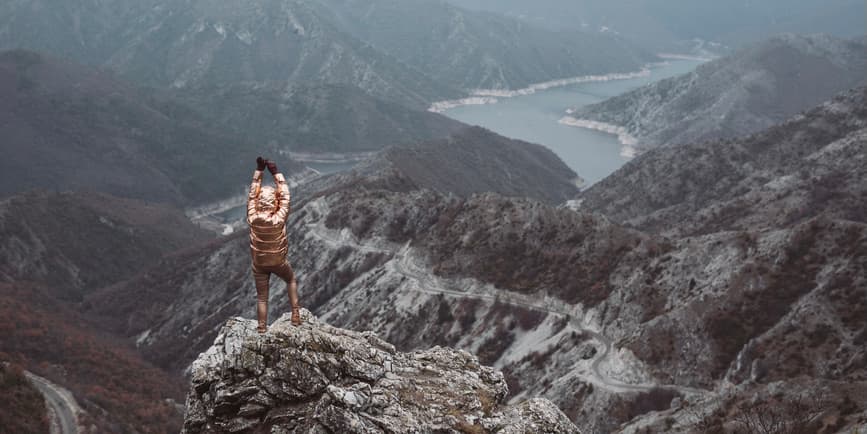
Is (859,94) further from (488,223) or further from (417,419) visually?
(417,419)

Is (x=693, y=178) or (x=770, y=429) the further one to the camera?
(x=693, y=178)

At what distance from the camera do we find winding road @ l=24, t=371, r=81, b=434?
51.8m

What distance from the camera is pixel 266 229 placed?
79.1 ft

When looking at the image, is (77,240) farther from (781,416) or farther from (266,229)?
(781,416)

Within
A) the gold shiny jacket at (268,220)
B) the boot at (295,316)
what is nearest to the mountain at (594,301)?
the boot at (295,316)

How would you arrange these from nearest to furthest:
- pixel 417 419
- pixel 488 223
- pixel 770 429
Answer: pixel 417 419
pixel 770 429
pixel 488 223

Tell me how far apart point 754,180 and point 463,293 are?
82306 mm

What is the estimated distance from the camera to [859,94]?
15638 cm

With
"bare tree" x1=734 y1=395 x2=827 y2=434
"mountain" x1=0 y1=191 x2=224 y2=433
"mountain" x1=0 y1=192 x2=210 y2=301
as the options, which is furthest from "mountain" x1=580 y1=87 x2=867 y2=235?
"mountain" x1=0 y1=192 x2=210 y2=301

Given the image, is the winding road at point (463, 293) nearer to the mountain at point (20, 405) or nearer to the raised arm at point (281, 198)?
the mountain at point (20, 405)

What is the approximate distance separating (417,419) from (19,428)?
3634 cm

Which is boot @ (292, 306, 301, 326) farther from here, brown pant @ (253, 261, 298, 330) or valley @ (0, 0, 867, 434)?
valley @ (0, 0, 867, 434)

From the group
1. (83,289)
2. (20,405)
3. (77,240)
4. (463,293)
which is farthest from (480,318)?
(77,240)

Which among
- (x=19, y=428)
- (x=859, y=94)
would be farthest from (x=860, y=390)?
(x=859, y=94)
